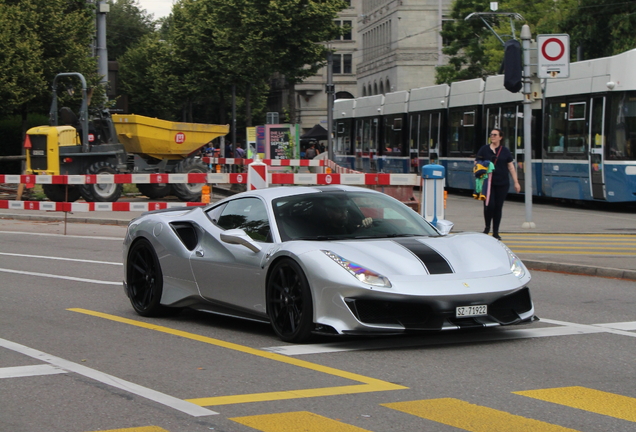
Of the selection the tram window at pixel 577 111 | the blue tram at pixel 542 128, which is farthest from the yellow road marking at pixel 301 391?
the tram window at pixel 577 111

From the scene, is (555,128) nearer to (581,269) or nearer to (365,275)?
(581,269)

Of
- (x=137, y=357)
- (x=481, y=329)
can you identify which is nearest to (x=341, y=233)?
(x=481, y=329)

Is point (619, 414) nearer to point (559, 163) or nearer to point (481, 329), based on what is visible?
point (481, 329)

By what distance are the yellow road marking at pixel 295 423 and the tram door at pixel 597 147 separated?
2018 centimetres

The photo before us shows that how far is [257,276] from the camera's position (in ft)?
26.8

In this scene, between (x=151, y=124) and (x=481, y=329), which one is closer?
(x=481, y=329)

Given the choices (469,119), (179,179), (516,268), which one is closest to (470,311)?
(516,268)

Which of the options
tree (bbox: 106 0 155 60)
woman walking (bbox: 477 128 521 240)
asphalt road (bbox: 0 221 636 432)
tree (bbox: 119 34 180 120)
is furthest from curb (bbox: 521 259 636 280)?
tree (bbox: 106 0 155 60)

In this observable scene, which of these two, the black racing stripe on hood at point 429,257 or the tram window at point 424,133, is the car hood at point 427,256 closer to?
the black racing stripe on hood at point 429,257

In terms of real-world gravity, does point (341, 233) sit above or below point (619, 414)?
above

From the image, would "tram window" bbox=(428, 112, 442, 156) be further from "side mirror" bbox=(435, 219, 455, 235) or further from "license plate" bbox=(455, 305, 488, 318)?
"license plate" bbox=(455, 305, 488, 318)

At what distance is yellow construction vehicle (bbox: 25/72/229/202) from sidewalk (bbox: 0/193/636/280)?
221cm

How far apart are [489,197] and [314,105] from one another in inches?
→ 4069

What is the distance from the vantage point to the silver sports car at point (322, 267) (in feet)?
24.2
